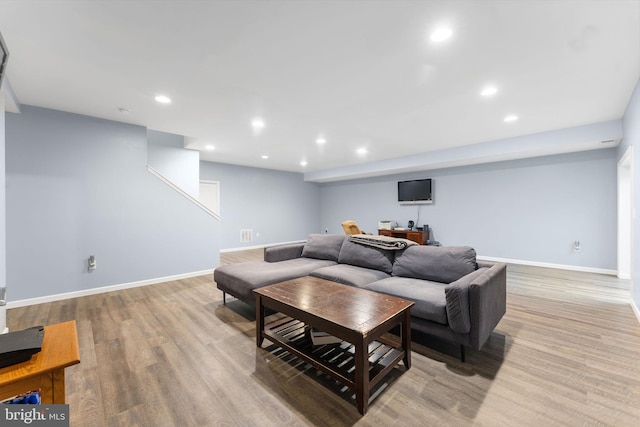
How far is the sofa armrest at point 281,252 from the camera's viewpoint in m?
3.74

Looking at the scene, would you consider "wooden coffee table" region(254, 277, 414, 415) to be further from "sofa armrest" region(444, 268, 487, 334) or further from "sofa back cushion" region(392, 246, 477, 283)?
"sofa back cushion" region(392, 246, 477, 283)

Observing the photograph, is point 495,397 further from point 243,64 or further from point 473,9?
point 243,64

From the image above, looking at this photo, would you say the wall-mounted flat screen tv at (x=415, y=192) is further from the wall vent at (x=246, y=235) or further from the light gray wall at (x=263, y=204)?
the wall vent at (x=246, y=235)

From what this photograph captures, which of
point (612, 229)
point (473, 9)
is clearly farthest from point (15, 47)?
point (612, 229)

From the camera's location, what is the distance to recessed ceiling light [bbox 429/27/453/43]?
77.0 inches

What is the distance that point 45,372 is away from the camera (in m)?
0.91

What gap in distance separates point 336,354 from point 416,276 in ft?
4.13

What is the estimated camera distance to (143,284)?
407 cm

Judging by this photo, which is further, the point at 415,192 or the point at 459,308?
the point at 415,192

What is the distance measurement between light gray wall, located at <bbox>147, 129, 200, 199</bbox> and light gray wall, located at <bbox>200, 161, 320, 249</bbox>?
4.85 ft

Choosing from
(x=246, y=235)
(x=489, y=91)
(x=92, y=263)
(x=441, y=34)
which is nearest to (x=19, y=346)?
(x=441, y=34)

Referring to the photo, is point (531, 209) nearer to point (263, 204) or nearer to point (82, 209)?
point (263, 204)

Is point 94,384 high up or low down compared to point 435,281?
down

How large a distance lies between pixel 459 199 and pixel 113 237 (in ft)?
23.1
